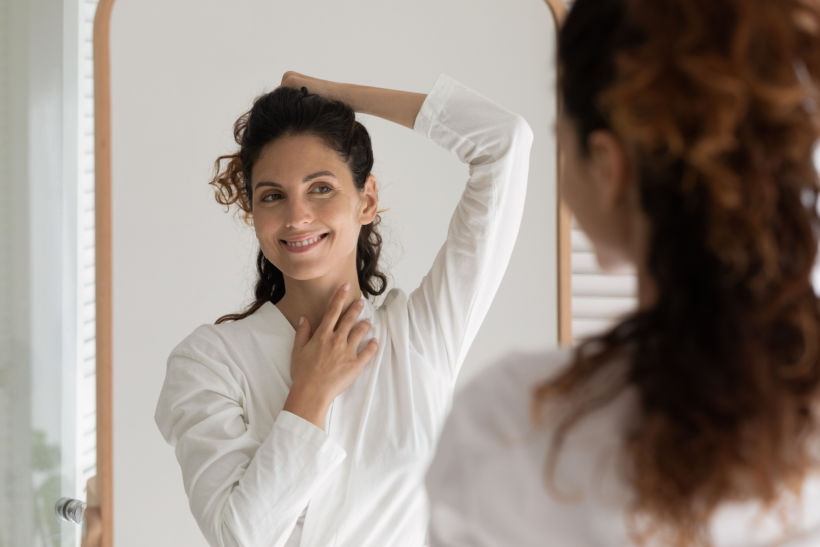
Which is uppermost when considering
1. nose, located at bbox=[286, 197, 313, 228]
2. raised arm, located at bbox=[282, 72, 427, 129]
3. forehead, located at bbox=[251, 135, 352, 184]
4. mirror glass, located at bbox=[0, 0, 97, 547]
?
raised arm, located at bbox=[282, 72, 427, 129]

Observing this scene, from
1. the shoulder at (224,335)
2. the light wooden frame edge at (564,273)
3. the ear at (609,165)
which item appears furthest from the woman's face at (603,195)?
the light wooden frame edge at (564,273)

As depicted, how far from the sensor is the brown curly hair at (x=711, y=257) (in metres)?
0.50

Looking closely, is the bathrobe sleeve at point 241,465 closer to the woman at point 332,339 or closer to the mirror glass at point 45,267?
the woman at point 332,339

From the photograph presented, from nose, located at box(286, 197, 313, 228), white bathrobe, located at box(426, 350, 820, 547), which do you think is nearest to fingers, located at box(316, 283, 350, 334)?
nose, located at box(286, 197, 313, 228)

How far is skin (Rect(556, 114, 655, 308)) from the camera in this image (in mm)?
560

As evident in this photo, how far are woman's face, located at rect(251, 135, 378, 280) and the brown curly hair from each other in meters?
0.65

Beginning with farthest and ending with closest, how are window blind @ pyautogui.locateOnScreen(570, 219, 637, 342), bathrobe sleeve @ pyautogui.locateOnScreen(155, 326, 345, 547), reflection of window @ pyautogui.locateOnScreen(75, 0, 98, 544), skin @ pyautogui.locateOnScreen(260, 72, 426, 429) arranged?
window blind @ pyautogui.locateOnScreen(570, 219, 637, 342) → reflection of window @ pyautogui.locateOnScreen(75, 0, 98, 544) → skin @ pyautogui.locateOnScreen(260, 72, 426, 429) → bathrobe sleeve @ pyautogui.locateOnScreen(155, 326, 345, 547)

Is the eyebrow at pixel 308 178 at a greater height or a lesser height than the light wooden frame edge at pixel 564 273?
greater

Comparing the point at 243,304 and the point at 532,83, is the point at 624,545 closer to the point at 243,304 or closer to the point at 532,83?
the point at 243,304

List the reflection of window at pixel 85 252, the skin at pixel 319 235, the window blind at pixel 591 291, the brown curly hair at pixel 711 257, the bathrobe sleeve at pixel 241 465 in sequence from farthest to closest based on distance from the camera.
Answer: the window blind at pixel 591 291
the reflection of window at pixel 85 252
the skin at pixel 319 235
the bathrobe sleeve at pixel 241 465
the brown curly hair at pixel 711 257

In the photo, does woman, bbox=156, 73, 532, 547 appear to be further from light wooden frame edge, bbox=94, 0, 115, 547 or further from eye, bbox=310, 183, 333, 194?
light wooden frame edge, bbox=94, 0, 115, 547

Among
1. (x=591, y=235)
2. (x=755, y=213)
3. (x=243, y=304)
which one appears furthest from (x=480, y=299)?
(x=755, y=213)

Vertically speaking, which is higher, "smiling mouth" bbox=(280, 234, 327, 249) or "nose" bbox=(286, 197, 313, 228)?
"nose" bbox=(286, 197, 313, 228)

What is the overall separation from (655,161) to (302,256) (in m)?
0.70
